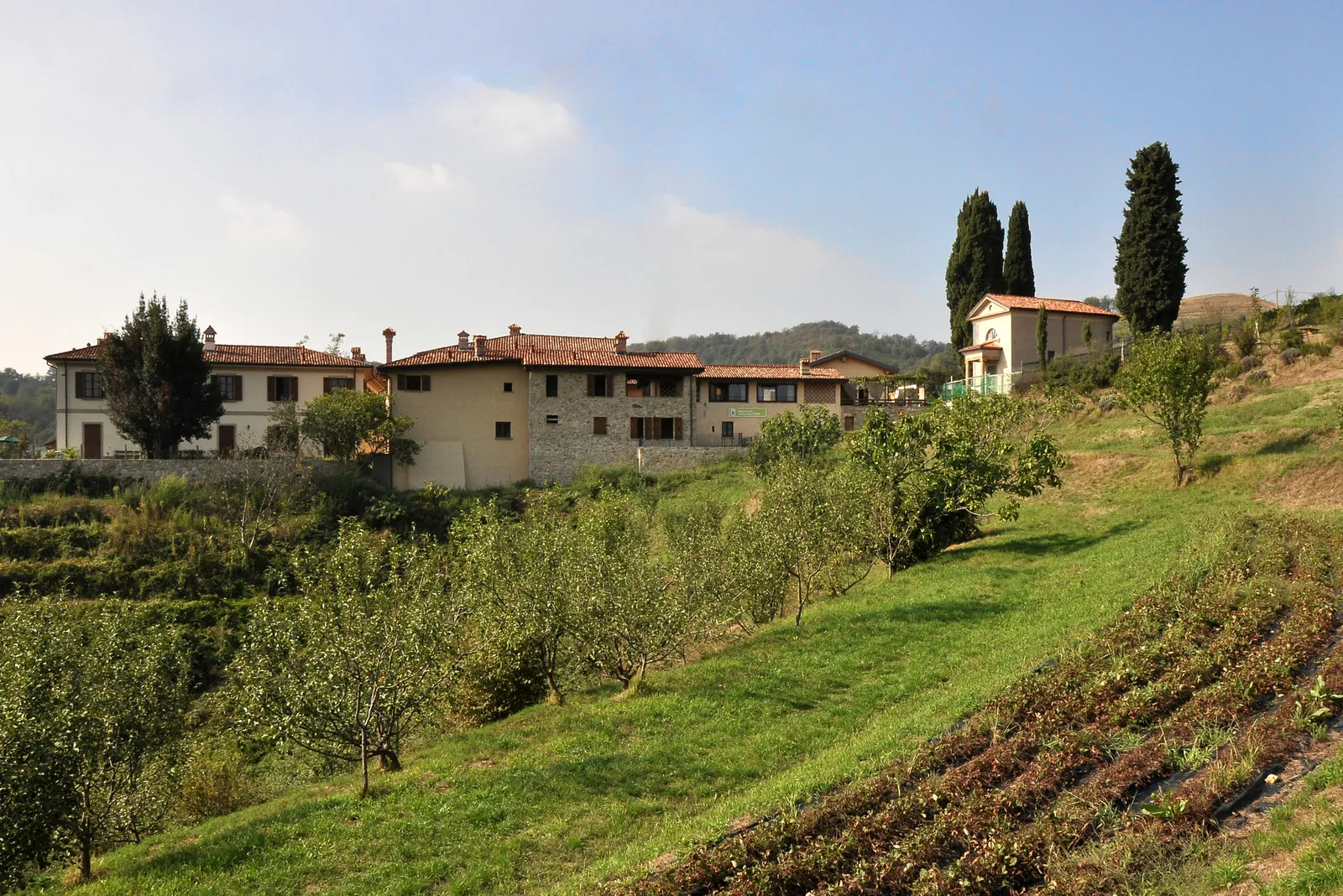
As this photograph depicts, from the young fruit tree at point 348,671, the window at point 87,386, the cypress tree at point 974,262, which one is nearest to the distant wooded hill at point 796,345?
the cypress tree at point 974,262

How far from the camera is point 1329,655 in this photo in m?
11.7

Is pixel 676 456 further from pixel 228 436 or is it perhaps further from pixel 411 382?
pixel 228 436

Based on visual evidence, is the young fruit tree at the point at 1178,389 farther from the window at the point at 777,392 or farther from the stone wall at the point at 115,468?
the stone wall at the point at 115,468

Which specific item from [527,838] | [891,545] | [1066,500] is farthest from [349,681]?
[1066,500]

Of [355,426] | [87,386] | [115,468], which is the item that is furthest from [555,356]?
[87,386]

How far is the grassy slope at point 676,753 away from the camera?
10016 millimetres

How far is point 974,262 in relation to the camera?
199 feet

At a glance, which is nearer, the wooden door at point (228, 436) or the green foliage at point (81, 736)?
the green foliage at point (81, 736)

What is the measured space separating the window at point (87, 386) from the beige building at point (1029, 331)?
166 ft

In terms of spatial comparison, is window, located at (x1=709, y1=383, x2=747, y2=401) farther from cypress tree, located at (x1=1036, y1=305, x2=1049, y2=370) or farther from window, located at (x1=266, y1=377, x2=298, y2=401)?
window, located at (x1=266, y1=377, x2=298, y2=401)

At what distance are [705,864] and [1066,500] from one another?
26.4 m

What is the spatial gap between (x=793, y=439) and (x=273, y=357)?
3096 cm

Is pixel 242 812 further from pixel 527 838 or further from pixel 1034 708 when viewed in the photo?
pixel 1034 708

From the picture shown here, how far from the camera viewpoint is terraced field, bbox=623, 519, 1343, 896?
7.72 m
